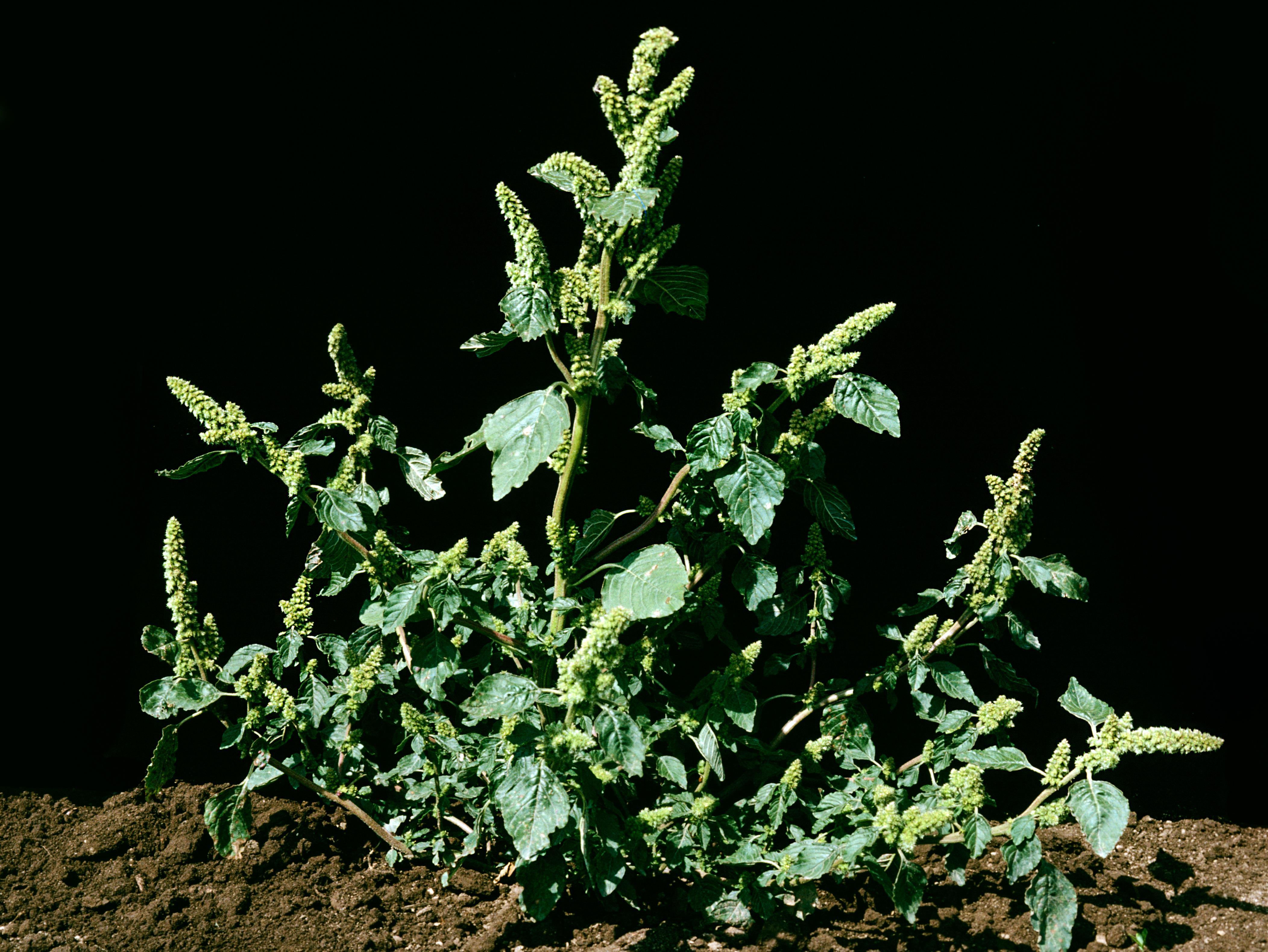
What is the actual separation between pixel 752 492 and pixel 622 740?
0.59 metres

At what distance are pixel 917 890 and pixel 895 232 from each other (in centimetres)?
195

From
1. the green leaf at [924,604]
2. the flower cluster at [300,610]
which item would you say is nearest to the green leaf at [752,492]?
the green leaf at [924,604]

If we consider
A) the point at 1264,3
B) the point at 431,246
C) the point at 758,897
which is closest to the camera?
the point at 758,897

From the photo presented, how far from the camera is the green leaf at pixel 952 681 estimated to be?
233 centimetres

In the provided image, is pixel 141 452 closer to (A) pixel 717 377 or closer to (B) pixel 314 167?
(B) pixel 314 167

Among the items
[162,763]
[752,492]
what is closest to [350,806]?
[162,763]

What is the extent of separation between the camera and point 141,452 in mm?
3199

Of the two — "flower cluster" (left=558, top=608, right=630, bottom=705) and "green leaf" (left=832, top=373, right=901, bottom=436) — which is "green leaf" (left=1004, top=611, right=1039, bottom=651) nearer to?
"green leaf" (left=832, top=373, right=901, bottom=436)

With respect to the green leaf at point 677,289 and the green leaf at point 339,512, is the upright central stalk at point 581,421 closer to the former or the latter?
the green leaf at point 677,289

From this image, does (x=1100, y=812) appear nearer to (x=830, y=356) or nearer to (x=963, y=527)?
(x=963, y=527)

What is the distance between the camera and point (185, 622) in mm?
2145

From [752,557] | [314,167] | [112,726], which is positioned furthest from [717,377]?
Answer: [112,726]

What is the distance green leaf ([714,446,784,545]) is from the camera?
1.96 m

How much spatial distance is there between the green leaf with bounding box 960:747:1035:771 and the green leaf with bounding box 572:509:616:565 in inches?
39.7
